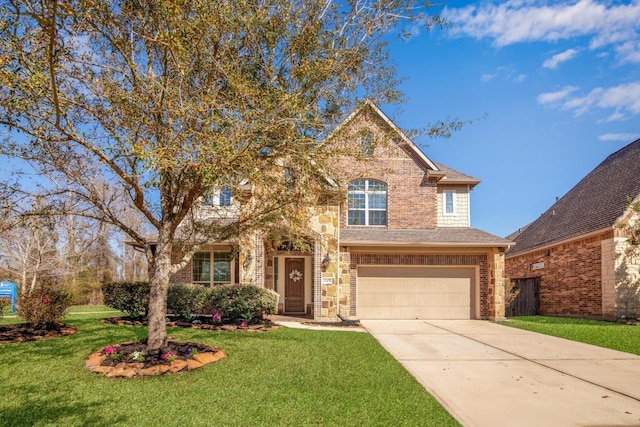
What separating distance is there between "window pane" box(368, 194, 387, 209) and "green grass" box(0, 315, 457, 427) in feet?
32.5

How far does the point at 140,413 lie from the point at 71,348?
416 centimetres

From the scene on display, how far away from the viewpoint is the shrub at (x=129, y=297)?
12.3m

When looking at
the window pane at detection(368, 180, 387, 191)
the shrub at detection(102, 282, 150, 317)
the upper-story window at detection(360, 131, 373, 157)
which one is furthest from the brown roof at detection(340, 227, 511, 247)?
the upper-story window at detection(360, 131, 373, 157)

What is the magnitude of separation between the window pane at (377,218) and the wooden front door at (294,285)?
10.9 ft

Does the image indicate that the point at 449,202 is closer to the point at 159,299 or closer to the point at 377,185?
the point at 377,185

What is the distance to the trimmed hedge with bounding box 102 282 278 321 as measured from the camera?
12.4 meters

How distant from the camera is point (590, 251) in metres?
17.4

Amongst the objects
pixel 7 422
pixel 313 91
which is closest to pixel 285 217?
pixel 313 91

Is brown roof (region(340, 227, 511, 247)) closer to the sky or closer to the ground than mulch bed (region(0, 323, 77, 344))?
closer to the sky

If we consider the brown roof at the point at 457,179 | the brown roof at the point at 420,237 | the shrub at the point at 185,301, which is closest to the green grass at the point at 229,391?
the shrub at the point at 185,301

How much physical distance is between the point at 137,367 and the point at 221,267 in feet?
33.2

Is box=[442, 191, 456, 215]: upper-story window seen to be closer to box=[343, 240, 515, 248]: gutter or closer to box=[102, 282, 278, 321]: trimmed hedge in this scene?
box=[343, 240, 515, 248]: gutter

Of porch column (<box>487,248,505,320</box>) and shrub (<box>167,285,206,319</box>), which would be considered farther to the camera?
porch column (<box>487,248,505,320</box>)

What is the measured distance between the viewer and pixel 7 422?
498 centimetres
